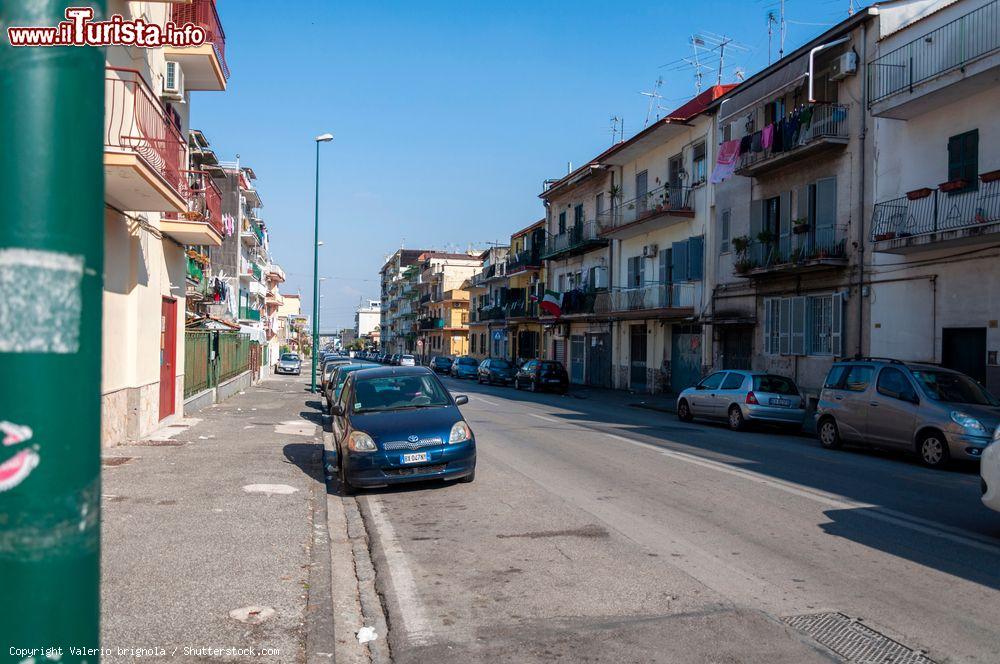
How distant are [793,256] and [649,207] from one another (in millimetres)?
11413

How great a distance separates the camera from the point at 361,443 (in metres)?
9.90

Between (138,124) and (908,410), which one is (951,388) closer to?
(908,410)

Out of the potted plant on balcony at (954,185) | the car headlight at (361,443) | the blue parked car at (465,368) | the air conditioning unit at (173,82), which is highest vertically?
the air conditioning unit at (173,82)

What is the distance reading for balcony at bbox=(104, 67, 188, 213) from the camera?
411 inches

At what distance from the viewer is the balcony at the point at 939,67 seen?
17359 mm

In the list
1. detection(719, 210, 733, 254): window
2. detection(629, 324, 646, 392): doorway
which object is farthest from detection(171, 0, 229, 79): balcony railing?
detection(629, 324, 646, 392): doorway

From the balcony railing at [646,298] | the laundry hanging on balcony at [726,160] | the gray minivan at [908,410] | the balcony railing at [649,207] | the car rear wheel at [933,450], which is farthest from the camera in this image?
the balcony railing at [649,207]

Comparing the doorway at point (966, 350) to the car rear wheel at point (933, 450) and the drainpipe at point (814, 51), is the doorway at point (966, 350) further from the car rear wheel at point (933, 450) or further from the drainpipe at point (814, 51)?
the drainpipe at point (814, 51)

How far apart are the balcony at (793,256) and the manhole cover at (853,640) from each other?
18.8 metres

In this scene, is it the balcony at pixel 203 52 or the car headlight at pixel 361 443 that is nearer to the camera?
the car headlight at pixel 361 443

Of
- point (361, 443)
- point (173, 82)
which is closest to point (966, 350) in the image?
point (361, 443)

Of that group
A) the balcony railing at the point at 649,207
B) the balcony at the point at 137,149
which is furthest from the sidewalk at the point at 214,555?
the balcony railing at the point at 649,207

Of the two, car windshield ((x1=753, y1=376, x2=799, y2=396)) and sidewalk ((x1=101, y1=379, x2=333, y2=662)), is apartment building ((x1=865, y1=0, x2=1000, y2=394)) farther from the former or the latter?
sidewalk ((x1=101, y1=379, x2=333, y2=662))

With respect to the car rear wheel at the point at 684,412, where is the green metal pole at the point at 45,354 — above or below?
above
